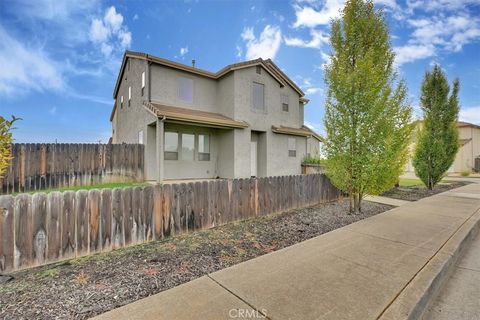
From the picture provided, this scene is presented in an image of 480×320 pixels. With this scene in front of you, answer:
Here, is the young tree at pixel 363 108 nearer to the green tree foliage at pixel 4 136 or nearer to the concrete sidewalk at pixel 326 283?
the concrete sidewalk at pixel 326 283

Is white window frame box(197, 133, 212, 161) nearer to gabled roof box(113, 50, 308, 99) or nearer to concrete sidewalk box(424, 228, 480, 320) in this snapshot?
gabled roof box(113, 50, 308, 99)

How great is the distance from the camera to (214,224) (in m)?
5.50

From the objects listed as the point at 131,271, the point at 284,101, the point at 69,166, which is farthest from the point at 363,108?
the point at 69,166

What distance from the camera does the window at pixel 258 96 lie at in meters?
14.7

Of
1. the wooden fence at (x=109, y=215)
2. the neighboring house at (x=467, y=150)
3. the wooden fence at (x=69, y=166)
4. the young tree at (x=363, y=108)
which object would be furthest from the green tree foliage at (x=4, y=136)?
the neighboring house at (x=467, y=150)

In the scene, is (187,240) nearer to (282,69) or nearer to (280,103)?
(280,103)

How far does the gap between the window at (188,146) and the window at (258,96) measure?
4620mm

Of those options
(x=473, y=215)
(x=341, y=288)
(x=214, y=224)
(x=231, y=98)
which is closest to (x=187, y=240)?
(x=214, y=224)

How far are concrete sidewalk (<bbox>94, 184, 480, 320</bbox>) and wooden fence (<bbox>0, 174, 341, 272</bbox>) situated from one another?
6.79ft

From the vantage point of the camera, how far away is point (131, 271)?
3.23m

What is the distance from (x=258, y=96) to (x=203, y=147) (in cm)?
505

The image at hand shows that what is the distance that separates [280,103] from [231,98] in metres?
4.27

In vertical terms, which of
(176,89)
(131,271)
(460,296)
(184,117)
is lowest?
(460,296)

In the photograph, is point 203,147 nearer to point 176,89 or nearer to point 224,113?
point 224,113
